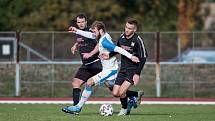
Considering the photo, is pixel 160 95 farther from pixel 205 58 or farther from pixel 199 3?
pixel 199 3

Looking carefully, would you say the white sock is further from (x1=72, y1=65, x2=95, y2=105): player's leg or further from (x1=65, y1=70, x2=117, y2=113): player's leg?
(x1=72, y1=65, x2=95, y2=105): player's leg

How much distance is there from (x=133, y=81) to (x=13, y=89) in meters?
12.1

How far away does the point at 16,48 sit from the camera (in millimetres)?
29375

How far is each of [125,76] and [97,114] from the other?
1208 millimetres

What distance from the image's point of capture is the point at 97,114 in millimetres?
18938

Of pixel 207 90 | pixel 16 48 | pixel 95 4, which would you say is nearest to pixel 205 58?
pixel 207 90

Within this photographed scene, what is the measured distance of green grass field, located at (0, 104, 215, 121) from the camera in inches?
683

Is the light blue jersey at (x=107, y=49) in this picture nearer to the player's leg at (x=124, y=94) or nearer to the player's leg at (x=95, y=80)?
the player's leg at (x=95, y=80)

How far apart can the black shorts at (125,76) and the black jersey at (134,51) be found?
0.09 metres

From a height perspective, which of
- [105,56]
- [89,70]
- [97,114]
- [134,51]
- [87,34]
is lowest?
[97,114]

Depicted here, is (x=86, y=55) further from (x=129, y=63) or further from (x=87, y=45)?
(x=129, y=63)

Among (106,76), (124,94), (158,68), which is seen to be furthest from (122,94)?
Result: (158,68)

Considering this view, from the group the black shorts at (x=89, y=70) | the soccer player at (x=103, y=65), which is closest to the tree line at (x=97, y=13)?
the black shorts at (x=89, y=70)

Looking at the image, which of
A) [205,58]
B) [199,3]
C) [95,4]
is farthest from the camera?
[199,3]
